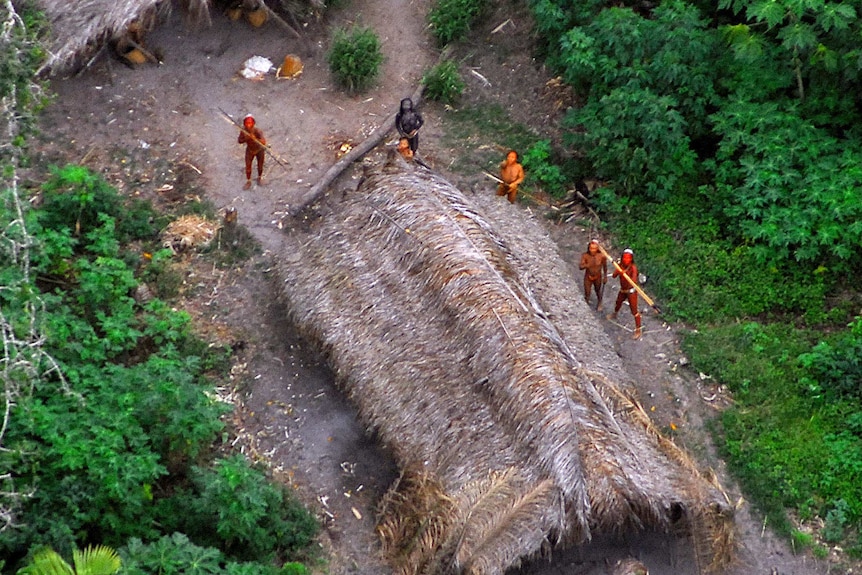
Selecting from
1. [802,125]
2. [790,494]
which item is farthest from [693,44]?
[790,494]

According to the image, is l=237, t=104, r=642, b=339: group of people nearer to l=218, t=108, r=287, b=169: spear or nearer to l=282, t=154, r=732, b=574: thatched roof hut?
l=218, t=108, r=287, b=169: spear

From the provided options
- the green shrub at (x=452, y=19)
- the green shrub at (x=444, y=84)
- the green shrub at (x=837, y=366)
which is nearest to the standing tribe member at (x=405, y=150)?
the green shrub at (x=444, y=84)

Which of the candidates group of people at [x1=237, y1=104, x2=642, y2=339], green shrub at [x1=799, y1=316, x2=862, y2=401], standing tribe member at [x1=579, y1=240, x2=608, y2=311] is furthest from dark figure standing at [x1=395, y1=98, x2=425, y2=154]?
green shrub at [x1=799, y1=316, x2=862, y2=401]

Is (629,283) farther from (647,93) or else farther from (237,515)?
(237,515)

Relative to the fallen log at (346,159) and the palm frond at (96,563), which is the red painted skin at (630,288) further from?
the palm frond at (96,563)

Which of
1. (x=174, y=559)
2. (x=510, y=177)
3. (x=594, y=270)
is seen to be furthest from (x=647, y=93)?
(x=174, y=559)

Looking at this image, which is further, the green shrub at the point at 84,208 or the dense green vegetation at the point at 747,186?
the green shrub at the point at 84,208

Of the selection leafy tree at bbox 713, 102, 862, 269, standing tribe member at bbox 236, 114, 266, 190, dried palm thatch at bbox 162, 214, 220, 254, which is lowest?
dried palm thatch at bbox 162, 214, 220, 254

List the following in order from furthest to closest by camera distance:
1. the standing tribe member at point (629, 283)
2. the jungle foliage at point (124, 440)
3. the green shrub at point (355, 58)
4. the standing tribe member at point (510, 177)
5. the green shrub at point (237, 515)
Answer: the green shrub at point (355, 58)
the standing tribe member at point (510, 177)
the standing tribe member at point (629, 283)
the green shrub at point (237, 515)
the jungle foliage at point (124, 440)
